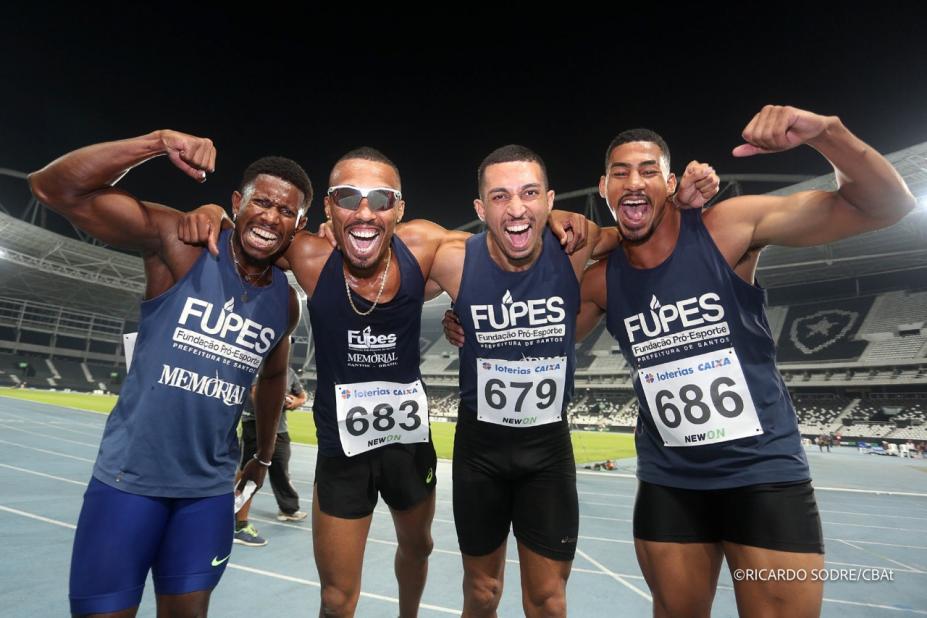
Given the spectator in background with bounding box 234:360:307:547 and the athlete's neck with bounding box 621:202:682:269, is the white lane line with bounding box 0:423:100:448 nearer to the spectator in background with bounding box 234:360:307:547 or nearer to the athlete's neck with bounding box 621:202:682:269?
the spectator in background with bounding box 234:360:307:547

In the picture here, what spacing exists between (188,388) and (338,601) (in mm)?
1594

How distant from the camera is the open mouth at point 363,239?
3.23 meters

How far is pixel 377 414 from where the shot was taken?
3232 mm

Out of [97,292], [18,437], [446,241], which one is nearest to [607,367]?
[18,437]

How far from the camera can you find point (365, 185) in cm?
327

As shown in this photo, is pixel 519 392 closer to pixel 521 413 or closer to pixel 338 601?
pixel 521 413

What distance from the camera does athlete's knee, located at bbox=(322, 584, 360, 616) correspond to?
10.0 feet

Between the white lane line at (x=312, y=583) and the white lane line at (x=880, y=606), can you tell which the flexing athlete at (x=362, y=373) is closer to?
the white lane line at (x=312, y=583)

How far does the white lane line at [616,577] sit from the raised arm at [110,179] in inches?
202

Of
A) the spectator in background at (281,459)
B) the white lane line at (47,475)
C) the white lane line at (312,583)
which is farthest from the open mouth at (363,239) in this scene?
the white lane line at (47,475)

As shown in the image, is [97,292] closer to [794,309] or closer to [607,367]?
[607,367]

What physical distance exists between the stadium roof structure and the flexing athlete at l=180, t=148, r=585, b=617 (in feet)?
84.6

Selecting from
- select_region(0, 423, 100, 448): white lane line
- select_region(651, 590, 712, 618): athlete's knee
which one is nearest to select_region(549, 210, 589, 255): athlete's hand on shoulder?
select_region(651, 590, 712, 618): athlete's knee

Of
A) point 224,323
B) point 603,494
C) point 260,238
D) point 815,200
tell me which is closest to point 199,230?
point 260,238
